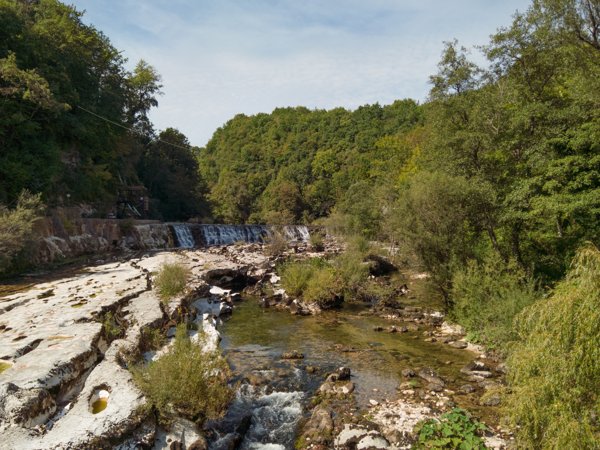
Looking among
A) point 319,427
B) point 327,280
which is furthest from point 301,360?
point 327,280

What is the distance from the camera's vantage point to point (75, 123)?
88.4ft

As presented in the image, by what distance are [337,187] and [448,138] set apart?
6098 centimetres

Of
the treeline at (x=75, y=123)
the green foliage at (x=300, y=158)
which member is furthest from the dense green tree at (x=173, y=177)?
the green foliage at (x=300, y=158)

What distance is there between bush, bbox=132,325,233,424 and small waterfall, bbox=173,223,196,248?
2766cm

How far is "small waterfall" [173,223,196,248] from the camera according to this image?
1346 inches

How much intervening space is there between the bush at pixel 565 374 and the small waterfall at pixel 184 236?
31.8m

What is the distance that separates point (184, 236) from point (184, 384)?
29.6 m

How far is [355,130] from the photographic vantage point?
9181 centimetres

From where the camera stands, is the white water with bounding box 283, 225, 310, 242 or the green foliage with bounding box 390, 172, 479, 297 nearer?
the green foliage with bounding box 390, 172, 479, 297

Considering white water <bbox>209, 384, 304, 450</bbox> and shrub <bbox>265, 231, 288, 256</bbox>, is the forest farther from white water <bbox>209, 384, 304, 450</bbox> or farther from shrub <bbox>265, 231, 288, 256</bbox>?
shrub <bbox>265, 231, 288, 256</bbox>

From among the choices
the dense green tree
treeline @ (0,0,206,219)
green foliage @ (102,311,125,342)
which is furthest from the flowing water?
the dense green tree

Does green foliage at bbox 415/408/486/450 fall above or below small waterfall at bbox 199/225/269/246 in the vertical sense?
below

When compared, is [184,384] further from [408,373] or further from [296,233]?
[296,233]

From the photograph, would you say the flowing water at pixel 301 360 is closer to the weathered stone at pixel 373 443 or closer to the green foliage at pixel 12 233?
the weathered stone at pixel 373 443
